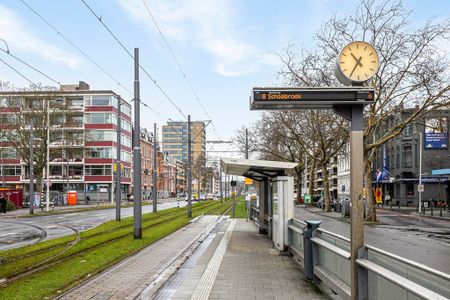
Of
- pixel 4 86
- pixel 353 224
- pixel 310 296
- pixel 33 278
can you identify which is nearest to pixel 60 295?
pixel 33 278

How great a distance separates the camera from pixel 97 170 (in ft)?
266

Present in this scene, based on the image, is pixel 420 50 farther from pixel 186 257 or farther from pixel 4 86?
pixel 4 86

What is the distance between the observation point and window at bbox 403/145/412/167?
62781mm

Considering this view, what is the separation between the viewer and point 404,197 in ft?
208

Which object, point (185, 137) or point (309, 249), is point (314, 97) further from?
point (185, 137)

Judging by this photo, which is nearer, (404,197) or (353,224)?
(353,224)

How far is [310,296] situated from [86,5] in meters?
8.74

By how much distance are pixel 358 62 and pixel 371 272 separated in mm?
2958

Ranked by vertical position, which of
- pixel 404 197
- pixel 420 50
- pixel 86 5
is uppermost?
pixel 420 50

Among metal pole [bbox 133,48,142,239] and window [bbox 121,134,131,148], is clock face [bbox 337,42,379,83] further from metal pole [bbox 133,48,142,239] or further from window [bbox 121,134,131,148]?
window [bbox 121,134,131,148]

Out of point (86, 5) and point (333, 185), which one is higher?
point (86, 5)

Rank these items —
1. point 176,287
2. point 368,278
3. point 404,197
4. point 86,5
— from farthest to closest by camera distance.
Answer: point 404,197
point 86,5
point 176,287
point 368,278

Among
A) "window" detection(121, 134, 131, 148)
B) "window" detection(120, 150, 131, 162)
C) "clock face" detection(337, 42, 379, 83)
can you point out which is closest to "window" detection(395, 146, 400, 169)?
"window" detection(121, 134, 131, 148)

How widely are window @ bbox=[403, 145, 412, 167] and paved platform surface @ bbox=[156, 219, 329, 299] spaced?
172 ft
